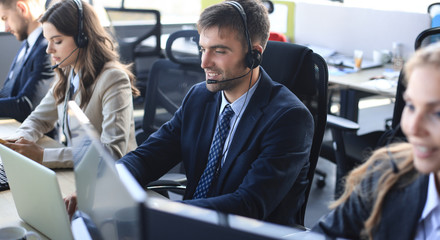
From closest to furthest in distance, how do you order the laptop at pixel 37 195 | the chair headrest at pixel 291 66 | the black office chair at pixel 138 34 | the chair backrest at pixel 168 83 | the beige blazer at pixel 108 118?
the laptop at pixel 37 195
the chair headrest at pixel 291 66
the beige blazer at pixel 108 118
the chair backrest at pixel 168 83
the black office chair at pixel 138 34

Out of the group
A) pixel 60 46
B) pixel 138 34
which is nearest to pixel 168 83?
pixel 60 46

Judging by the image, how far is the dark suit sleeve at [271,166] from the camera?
4.13 ft

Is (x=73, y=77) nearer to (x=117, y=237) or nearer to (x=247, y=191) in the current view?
(x=247, y=191)

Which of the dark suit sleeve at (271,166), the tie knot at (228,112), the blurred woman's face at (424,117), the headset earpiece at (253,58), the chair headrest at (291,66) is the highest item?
the blurred woman's face at (424,117)

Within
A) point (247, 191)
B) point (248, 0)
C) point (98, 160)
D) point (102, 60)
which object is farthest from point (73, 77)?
point (98, 160)

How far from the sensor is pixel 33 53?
92.4 inches

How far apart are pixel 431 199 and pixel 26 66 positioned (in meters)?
2.00

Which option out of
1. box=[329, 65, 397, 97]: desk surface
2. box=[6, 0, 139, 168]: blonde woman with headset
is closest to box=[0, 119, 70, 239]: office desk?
→ box=[6, 0, 139, 168]: blonde woman with headset

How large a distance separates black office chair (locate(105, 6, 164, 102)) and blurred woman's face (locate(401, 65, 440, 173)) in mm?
2872

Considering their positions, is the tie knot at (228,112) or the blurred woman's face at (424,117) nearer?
the blurred woman's face at (424,117)

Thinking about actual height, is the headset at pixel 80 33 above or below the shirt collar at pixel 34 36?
above

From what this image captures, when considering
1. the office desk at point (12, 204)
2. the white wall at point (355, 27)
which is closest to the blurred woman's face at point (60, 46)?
the office desk at point (12, 204)

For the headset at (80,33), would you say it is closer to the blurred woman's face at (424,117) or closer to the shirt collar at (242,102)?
the shirt collar at (242,102)

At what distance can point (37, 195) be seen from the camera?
1.09m
